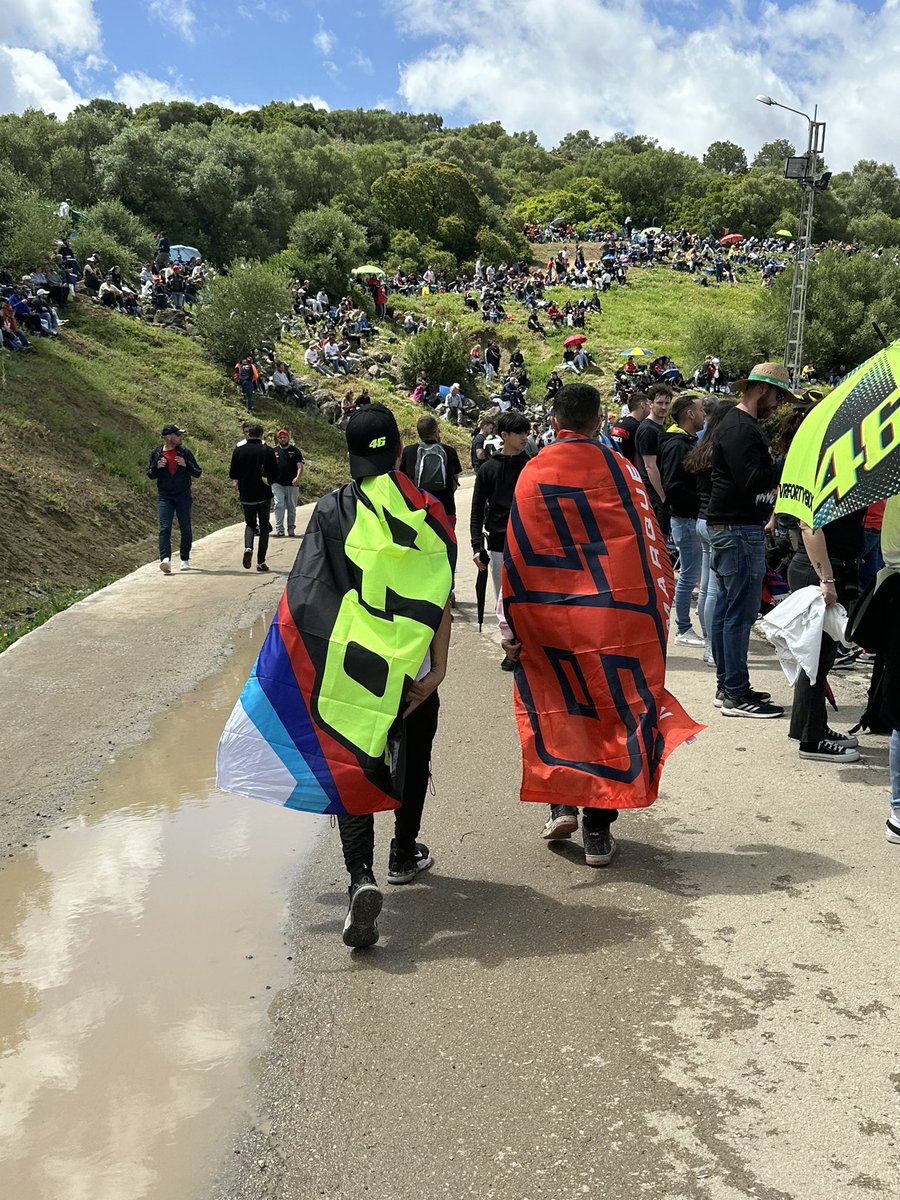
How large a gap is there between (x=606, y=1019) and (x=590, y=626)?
1.66 meters

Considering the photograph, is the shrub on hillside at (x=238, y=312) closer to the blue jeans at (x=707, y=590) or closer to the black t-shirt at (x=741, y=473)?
the blue jeans at (x=707, y=590)

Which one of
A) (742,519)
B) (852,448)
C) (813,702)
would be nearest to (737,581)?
(742,519)

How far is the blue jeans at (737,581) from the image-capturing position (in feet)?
21.5

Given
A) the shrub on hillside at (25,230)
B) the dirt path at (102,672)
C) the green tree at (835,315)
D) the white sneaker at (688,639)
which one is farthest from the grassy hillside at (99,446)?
the green tree at (835,315)

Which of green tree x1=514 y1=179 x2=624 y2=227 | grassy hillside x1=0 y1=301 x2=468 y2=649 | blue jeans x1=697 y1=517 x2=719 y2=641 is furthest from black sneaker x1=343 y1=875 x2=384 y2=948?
green tree x1=514 y1=179 x2=624 y2=227

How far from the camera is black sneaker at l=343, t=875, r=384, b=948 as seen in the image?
397 centimetres

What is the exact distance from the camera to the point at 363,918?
399 cm

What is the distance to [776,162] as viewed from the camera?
121m

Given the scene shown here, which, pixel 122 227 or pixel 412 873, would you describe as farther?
pixel 122 227

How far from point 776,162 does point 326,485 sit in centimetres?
11291

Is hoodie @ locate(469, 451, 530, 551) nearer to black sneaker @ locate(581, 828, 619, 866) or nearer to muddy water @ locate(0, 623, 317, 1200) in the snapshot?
muddy water @ locate(0, 623, 317, 1200)

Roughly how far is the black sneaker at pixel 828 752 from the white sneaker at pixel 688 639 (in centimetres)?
296

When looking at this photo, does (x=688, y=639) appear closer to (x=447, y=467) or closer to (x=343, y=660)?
(x=447, y=467)

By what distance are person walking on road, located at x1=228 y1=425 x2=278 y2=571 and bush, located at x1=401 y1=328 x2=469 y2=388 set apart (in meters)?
24.0
